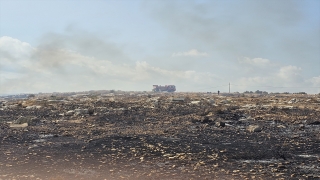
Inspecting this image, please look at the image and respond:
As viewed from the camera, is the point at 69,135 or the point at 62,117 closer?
the point at 69,135

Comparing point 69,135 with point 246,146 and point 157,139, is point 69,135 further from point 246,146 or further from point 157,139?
point 246,146

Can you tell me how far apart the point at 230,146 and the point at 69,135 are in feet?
29.1

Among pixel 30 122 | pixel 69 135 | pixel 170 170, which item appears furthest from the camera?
pixel 30 122

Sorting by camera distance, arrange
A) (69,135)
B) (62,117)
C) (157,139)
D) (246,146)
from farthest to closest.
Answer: (62,117) < (69,135) < (157,139) < (246,146)

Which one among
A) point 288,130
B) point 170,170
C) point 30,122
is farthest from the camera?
point 30,122

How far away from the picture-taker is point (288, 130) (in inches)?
718

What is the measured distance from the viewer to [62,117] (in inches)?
1058

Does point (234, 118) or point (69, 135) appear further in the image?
point (234, 118)

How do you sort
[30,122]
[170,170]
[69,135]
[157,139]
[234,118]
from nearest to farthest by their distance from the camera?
1. [170,170]
2. [157,139]
3. [69,135]
4. [30,122]
5. [234,118]

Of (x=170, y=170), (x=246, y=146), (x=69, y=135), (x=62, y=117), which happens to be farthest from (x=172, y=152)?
(x=62, y=117)

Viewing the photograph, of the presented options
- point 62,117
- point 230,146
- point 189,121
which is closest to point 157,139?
point 230,146

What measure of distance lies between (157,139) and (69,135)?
17.1 feet

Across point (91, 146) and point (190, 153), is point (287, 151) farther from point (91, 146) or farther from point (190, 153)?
point (91, 146)

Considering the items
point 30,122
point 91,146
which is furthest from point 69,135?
point 30,122
